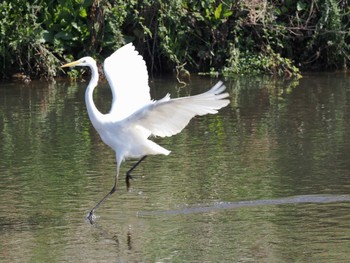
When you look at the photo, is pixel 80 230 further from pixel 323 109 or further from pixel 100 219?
pixel 323 109

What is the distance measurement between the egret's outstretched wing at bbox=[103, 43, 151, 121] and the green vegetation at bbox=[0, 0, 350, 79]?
23.3 feet

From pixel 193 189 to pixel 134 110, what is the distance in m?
0.96

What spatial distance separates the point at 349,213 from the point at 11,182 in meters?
3.42

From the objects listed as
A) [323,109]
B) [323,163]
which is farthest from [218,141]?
[323,109]

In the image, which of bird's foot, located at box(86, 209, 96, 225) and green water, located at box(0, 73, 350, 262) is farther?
bird's foot, located at box(86, 209, 96, 225)

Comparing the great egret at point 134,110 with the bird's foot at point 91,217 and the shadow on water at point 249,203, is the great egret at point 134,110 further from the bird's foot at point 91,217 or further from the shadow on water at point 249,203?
the shadow on water at point 249,203

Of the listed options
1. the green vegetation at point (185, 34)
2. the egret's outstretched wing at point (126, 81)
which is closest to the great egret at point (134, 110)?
the egret's outstretched wing at point (126, 81)

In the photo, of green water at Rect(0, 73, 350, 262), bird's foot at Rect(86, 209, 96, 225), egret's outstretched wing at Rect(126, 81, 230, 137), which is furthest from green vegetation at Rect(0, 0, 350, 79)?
bird's foot at Rect(86, 209, 96, 225)

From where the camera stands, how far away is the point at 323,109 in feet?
43.5

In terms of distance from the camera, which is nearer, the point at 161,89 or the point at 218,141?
the point at 218,141

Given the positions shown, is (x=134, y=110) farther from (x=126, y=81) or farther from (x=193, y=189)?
(x=193, y=189)

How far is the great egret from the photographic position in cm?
753

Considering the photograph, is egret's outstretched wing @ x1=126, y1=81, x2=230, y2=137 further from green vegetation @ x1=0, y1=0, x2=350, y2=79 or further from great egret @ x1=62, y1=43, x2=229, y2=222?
green vegetation @ x1=0, y1=0, x2=350, y2=79

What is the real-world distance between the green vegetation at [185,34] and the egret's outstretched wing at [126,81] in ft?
23.3
